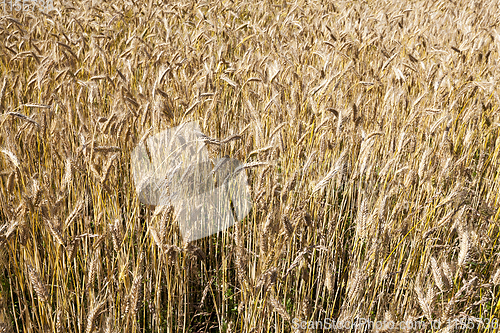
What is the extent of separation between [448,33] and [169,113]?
100 inches

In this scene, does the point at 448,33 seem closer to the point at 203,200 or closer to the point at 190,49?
the point at 190,49

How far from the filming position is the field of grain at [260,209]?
3.27 feet

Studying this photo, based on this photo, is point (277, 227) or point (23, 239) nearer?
point (23, 239)

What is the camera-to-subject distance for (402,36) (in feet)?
9.29

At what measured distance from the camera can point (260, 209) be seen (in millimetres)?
1083

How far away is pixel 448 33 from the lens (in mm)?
3006

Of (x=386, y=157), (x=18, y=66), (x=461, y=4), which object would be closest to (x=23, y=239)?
(x=386, y=157)

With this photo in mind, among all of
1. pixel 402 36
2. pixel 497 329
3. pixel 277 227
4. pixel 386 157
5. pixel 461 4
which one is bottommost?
pixel 497 329

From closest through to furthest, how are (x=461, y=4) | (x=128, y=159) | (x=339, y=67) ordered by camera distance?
(x=128, y=159)
(x=339, y=67)
(x=461, y=4)

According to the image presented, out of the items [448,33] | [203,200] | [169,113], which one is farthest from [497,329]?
[448,33]

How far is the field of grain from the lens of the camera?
3.27ft

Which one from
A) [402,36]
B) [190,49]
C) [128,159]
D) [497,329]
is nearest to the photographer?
[497,329]

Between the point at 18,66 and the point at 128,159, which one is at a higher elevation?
the point at 18,66

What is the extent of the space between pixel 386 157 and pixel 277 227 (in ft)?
2.67
